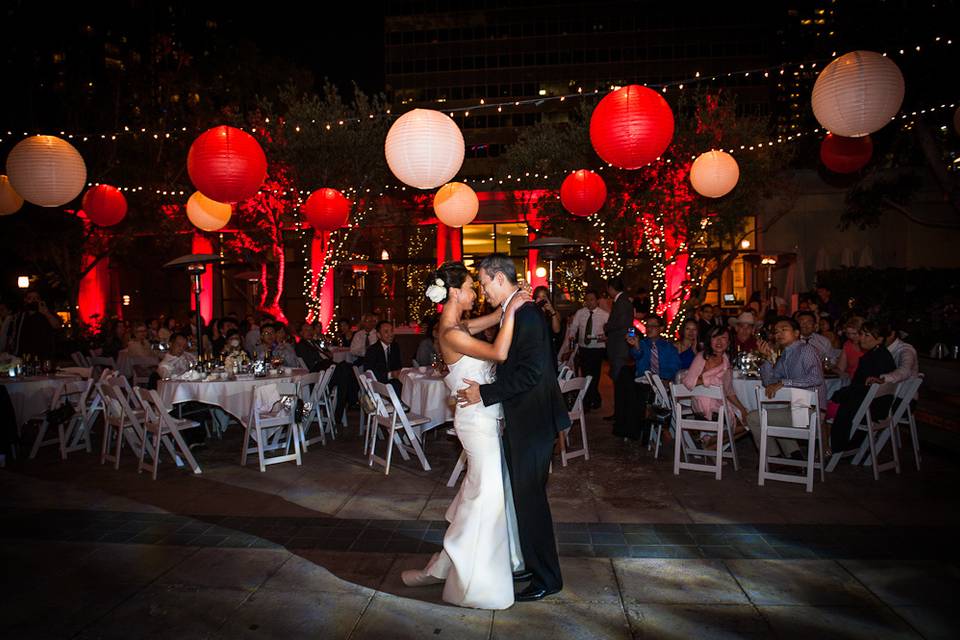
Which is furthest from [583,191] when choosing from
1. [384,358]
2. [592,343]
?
[384,358]

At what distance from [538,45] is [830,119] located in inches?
1787

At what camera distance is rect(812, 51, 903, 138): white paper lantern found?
4.76m

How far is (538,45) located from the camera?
46719 mm

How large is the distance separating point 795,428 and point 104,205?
30.4 feet

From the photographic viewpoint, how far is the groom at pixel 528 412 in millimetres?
3117

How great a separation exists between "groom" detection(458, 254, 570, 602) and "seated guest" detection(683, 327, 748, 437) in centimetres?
306

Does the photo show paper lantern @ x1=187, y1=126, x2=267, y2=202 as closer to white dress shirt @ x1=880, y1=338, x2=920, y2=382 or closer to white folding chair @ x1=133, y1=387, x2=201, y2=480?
white folding chair @ x1=133, y1=387, x2=201, y2=480

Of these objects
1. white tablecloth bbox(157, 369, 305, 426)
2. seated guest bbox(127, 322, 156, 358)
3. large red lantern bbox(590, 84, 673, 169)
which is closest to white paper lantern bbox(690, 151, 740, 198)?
large red lantern bbox(590, 84, 673, 169)

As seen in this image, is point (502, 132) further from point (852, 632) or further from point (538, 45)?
point (852, 632)

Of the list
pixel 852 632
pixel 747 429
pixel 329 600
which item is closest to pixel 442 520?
pixel 329 600

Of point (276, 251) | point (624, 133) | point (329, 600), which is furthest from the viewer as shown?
point (276, 251)

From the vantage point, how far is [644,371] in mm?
7109

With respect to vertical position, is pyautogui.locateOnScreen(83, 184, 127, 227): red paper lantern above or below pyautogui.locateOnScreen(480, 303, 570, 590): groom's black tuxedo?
above

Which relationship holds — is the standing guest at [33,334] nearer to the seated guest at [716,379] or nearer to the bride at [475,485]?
the bride at [475,485]
